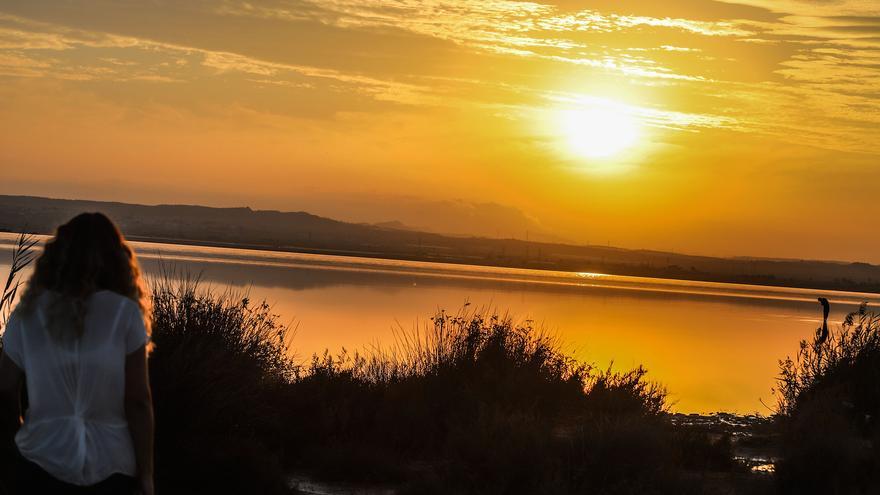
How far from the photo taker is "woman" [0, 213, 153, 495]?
362 cm

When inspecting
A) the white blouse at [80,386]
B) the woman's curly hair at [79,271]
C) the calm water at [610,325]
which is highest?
the woman's curly hair at [79,271]

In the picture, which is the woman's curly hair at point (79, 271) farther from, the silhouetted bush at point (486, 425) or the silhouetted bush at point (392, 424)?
the silhouetted bush at point (486, 425)

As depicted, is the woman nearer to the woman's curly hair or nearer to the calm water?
the woman's curly hair

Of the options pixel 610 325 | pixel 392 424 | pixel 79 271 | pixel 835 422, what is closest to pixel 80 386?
pixel 79 271

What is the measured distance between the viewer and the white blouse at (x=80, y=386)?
11.9ft

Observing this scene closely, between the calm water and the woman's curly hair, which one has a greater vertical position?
the woman's curly hair

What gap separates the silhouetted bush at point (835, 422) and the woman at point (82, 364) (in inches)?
260

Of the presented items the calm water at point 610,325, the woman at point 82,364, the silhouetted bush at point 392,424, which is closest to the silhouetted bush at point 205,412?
the silhouetted bush at point 392,424

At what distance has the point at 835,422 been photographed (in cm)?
980

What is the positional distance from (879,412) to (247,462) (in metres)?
8.37

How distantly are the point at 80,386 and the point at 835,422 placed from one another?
8.31 metres

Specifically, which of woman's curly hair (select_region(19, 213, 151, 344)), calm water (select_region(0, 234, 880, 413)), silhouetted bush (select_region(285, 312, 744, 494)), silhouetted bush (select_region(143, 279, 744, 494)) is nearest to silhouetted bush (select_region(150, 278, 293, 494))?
silhouetted bush (select_region(143, 279, 744, 494))

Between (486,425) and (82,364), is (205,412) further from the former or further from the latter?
(82,364)

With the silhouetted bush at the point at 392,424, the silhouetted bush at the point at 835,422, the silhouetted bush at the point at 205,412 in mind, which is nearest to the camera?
the silhouetted bush at the point at 205,412
